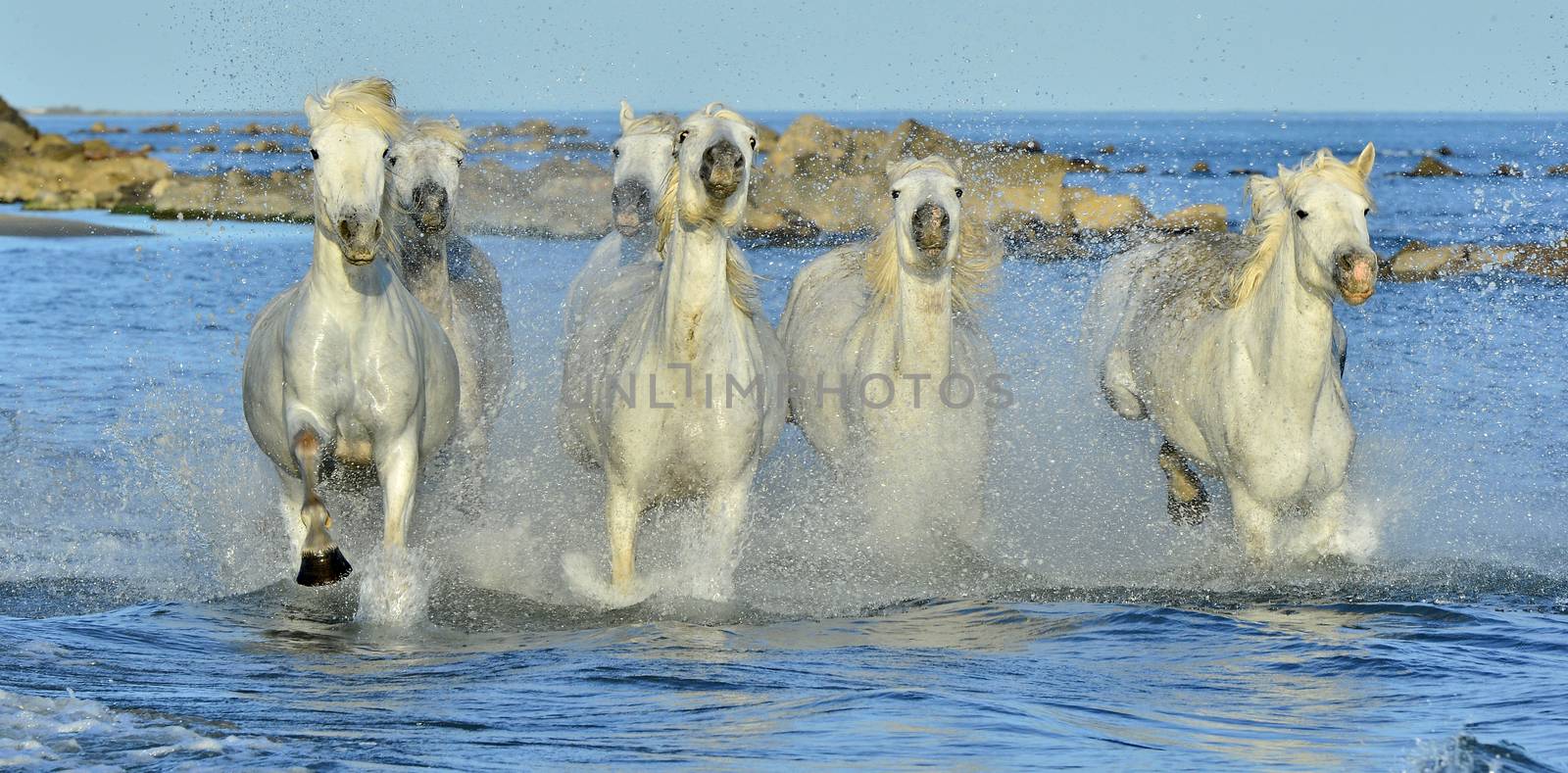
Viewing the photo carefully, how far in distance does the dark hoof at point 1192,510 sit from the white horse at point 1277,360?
12.1 inches

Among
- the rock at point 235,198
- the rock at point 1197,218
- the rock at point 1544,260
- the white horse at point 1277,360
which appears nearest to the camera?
the white horse at point 1277,360

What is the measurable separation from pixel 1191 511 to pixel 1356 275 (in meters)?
2.14

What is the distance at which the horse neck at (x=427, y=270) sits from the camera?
7.98 metres

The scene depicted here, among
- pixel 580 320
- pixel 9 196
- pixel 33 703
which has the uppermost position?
pixel 9 196

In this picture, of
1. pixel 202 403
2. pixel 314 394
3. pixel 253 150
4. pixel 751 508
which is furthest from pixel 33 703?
pixel 253 150

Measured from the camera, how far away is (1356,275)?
659cm

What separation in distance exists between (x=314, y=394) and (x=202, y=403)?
5203 mm

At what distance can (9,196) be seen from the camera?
34.3 meters

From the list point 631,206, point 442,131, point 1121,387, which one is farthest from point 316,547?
point 1121,387

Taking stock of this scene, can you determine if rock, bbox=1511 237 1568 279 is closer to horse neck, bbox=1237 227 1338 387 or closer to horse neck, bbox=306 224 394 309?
horse neck, bbox=1237 227 1338 387

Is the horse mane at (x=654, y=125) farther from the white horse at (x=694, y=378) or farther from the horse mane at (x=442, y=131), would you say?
the white horse at (x=694, y=378)

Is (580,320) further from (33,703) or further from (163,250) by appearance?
(163,250)

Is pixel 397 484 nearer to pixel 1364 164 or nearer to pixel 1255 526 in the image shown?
pixel 1255 526

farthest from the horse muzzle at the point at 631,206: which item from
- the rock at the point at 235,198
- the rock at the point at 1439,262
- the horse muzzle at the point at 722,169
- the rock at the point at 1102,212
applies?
the rock at the point at 235,198
